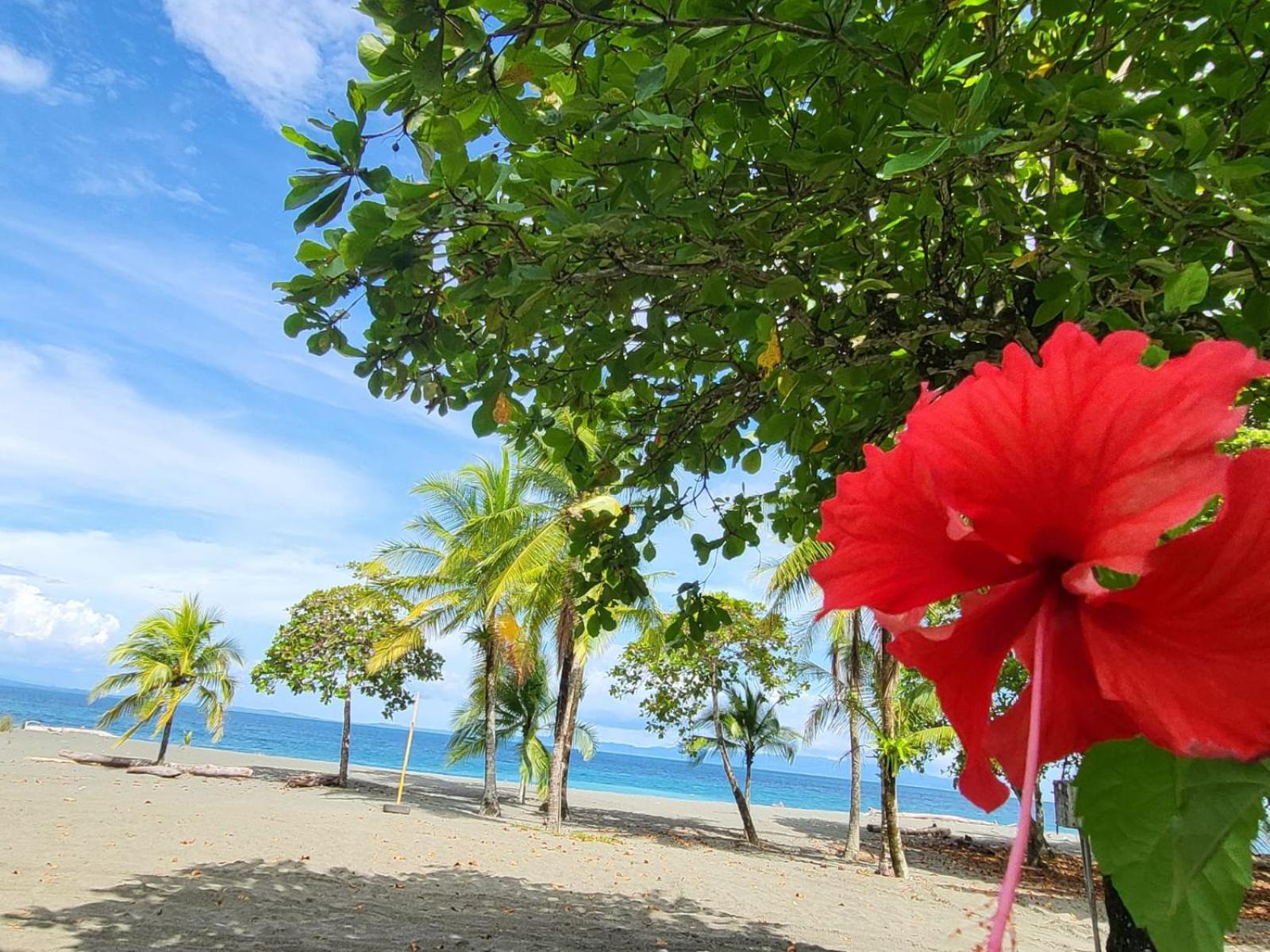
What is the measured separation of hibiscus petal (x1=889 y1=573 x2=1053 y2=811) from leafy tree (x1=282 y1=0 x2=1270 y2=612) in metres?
0.83

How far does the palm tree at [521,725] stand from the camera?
21047 millimetres

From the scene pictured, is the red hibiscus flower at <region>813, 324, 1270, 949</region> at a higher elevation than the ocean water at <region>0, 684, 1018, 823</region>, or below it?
higher

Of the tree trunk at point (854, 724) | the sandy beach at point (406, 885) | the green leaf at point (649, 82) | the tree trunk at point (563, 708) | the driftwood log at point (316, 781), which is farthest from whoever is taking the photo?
the driftwood log at point (316, 781)

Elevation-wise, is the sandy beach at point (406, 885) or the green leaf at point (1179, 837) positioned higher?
the green leaf at point (1179, 837)

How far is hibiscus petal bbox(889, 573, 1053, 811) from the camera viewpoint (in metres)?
0.28

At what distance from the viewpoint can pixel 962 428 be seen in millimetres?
253

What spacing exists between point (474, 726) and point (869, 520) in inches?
879

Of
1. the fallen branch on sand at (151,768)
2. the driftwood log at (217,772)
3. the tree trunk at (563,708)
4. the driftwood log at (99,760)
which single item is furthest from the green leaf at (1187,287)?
the driftwood log at (99,760)

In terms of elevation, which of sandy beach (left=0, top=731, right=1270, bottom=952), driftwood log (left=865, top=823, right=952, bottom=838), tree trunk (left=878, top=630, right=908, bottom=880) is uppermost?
tree trunk (left=878, top=630, right=908, bottom=880)

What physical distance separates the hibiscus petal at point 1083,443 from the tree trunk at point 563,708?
13974mm

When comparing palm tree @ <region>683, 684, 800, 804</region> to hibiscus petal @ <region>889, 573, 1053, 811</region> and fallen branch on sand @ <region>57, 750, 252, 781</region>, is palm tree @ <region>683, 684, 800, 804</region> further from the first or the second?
hibiscus petal @ <region>889, 573, 1053, 811</region>

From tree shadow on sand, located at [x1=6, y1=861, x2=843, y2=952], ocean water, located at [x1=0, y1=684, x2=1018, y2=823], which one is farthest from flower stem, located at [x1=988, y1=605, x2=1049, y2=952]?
ocean water, located at [x1=0, y1=684, x2=1018, y2=823]

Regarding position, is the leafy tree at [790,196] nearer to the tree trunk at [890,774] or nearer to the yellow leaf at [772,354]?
the yellow leaf at [772,354]

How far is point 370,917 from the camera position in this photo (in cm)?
633
